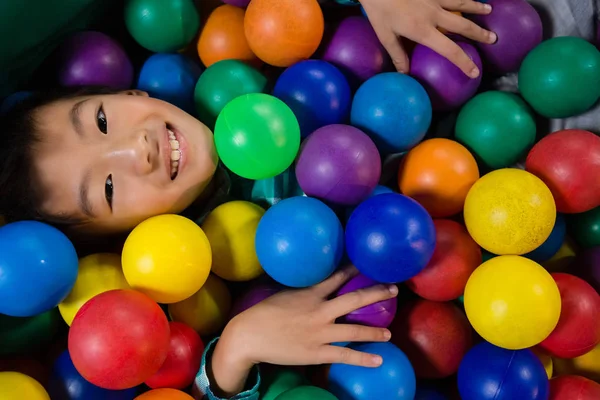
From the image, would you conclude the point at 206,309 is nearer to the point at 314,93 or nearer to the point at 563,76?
the point at 314,93

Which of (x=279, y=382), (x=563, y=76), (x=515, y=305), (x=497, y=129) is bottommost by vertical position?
(x=279, y=382)

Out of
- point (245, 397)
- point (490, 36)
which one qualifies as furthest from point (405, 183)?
point (245, 397)

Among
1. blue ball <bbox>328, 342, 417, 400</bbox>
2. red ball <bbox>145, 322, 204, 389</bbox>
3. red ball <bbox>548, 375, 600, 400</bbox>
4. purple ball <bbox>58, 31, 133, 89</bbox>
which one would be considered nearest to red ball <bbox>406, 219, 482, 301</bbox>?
blue ball <bbox>328, 342, 417, 400</bbox>

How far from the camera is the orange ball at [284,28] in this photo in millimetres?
1248

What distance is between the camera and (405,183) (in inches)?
48.6

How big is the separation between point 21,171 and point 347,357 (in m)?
0.71

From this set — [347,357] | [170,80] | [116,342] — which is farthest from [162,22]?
[347,357]

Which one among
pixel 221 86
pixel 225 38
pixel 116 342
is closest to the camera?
pixel 116 342

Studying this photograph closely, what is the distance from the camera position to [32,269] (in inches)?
39.1

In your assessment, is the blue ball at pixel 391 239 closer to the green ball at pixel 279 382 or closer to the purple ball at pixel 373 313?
the purple ball at pixel 373 313

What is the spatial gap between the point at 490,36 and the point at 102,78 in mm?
864

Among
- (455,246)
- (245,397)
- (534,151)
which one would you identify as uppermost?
(534,151)

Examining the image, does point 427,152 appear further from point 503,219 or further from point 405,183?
point 503,219

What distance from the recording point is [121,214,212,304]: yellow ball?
1065 mm
